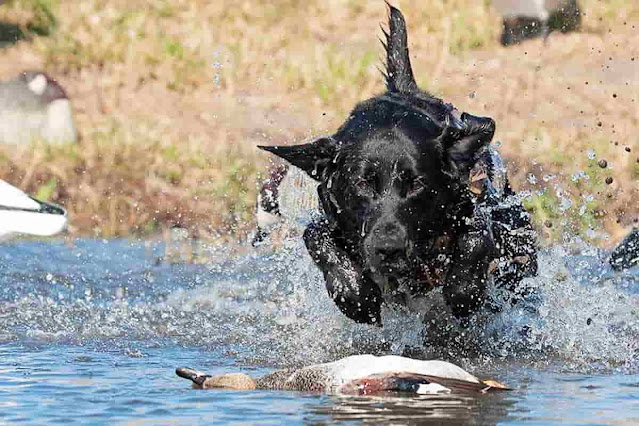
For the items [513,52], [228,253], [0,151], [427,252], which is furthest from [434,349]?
[513,52]

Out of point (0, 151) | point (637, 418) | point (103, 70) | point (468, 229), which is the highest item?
point (103, 70)

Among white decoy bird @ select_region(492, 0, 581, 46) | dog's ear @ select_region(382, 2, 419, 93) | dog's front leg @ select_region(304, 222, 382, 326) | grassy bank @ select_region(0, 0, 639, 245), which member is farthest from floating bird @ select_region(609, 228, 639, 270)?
white decoy bird @ select_region(492, 0, 581, 46)

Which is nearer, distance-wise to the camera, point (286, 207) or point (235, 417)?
point (235, 417)

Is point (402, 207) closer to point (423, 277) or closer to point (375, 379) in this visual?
point (423, 277)

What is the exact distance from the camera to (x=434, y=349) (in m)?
6.00

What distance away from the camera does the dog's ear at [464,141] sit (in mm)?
5653

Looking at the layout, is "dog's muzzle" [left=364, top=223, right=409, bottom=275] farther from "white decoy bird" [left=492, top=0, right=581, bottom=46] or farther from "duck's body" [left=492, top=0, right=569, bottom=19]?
"duck's body" [left=492, top=0, right=569, bottom=19]

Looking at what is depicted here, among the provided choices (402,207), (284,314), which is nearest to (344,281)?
(402,207)

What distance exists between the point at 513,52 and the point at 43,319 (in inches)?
316

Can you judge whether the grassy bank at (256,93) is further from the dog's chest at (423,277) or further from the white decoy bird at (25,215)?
the dog's chest at (423,277)

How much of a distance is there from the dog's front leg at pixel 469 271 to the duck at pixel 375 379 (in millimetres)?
774

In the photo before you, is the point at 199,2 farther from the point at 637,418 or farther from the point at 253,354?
the point at 637,418

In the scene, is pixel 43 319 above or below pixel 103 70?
below

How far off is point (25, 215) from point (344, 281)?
4.49 meters
